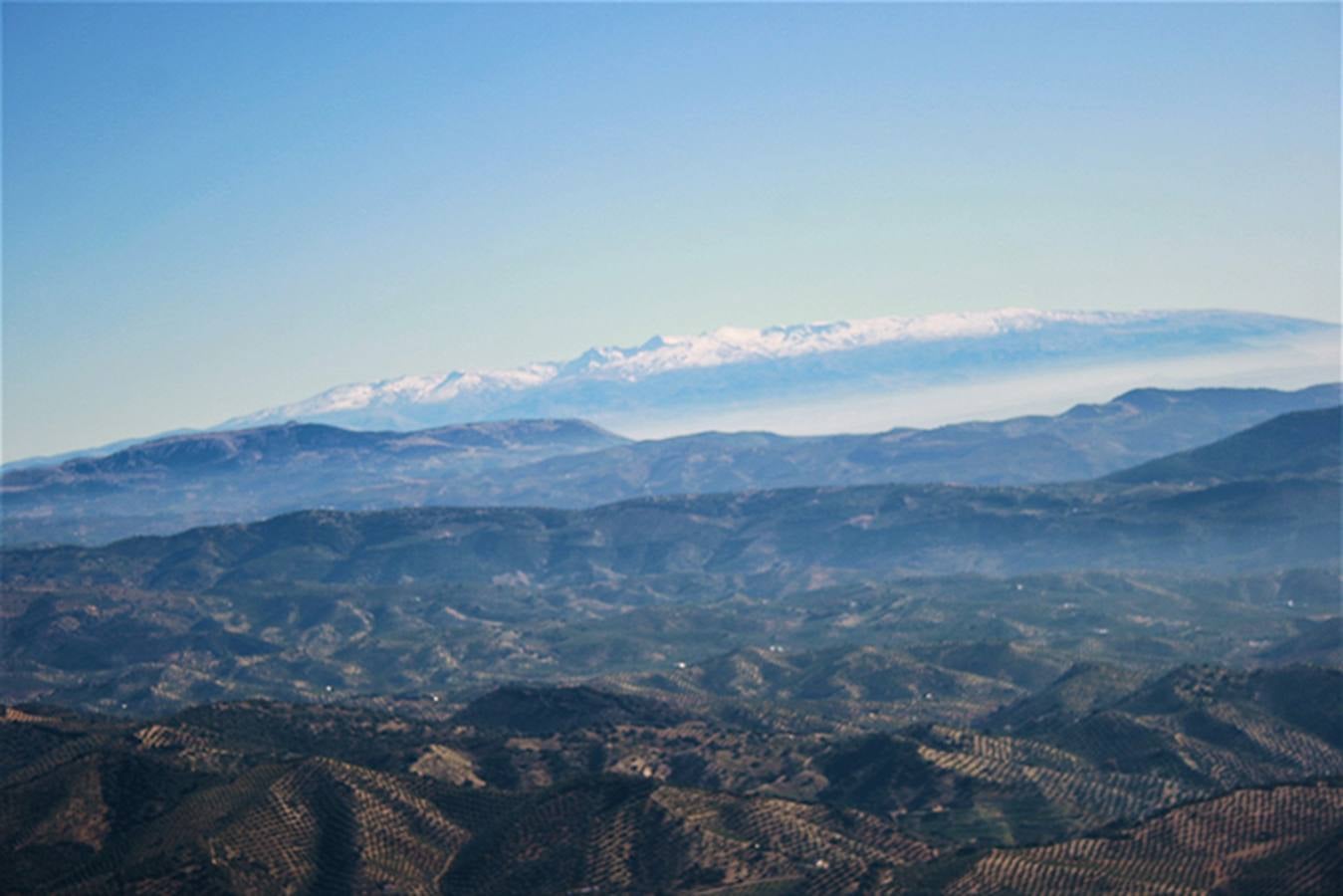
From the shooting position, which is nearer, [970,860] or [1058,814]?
[970,860]

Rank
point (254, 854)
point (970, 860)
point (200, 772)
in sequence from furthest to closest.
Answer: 1. point (200, 772)
2. point (254, 854)
3. point (970, 860)

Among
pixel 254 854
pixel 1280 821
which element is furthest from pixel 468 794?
pixel 1280 821

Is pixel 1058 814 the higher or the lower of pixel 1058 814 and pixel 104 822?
the lower

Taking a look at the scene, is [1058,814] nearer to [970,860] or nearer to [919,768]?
[919,768]

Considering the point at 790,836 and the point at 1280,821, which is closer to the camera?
the point at 1280,821

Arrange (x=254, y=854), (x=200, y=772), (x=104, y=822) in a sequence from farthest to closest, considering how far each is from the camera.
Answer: (x=200, y=772) < (x=104, y=822) < (x=254, y=854)

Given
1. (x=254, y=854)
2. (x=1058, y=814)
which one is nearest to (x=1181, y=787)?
(x=1058, y=814)

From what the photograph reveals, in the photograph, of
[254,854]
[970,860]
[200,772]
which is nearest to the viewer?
[970,860]

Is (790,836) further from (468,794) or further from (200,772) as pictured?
(200,772)

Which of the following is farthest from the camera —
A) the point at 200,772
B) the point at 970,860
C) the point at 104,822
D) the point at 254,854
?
the point at 200,772
